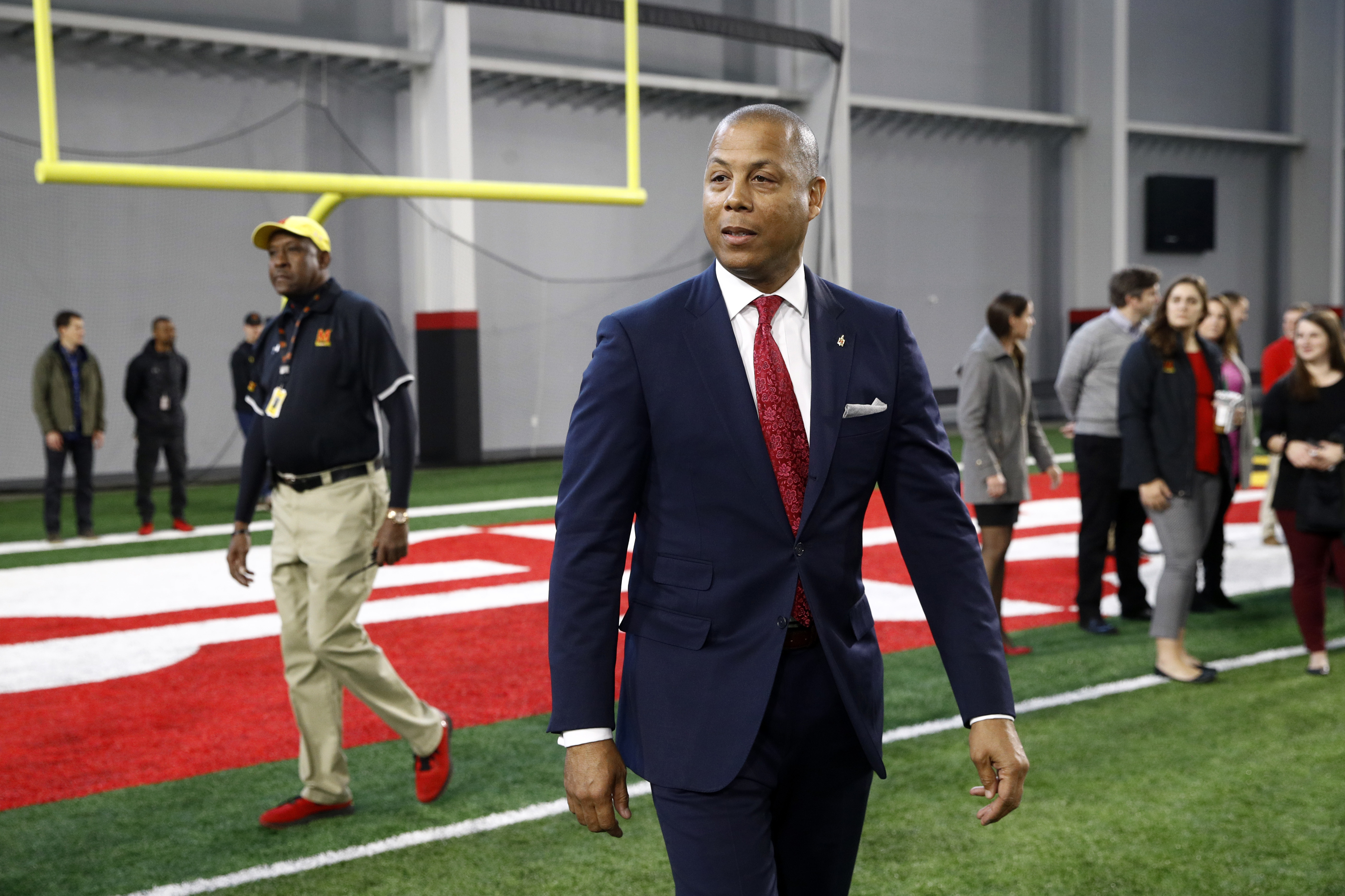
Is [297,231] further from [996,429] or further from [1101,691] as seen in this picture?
[1101,691]

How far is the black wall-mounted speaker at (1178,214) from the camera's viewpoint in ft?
Result: 89.6

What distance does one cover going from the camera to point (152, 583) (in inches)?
386

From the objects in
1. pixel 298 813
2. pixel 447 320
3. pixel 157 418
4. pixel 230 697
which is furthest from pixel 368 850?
Answer: pixel 447 320

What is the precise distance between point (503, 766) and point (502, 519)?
7873 mm

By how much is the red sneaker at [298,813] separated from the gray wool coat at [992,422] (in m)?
3.50

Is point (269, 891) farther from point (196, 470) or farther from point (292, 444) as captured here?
point (196, 470)

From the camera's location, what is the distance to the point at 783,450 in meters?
2.35

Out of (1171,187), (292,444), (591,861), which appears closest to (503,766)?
(591,861)

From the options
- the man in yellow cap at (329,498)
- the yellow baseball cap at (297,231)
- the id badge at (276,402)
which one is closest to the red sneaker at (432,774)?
the man in yellow cap at (329,498)

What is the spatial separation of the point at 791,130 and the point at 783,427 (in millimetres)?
507

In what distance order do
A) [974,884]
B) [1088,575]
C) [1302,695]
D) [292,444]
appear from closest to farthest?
1. [974,884]
2. [292,444]
3. [1302,695]
4. [1088,575]

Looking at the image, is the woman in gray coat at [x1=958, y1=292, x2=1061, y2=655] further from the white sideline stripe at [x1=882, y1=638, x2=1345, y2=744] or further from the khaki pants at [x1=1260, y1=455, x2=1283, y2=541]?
the khaki pants at [x1=1260, y1=455, x2=1283, y2=541]

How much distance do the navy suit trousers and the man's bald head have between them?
83cm

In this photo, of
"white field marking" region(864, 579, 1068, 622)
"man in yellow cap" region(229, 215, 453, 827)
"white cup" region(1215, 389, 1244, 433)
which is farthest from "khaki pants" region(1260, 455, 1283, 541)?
"man in yellow cap" region(229, 215, 453, 827)
